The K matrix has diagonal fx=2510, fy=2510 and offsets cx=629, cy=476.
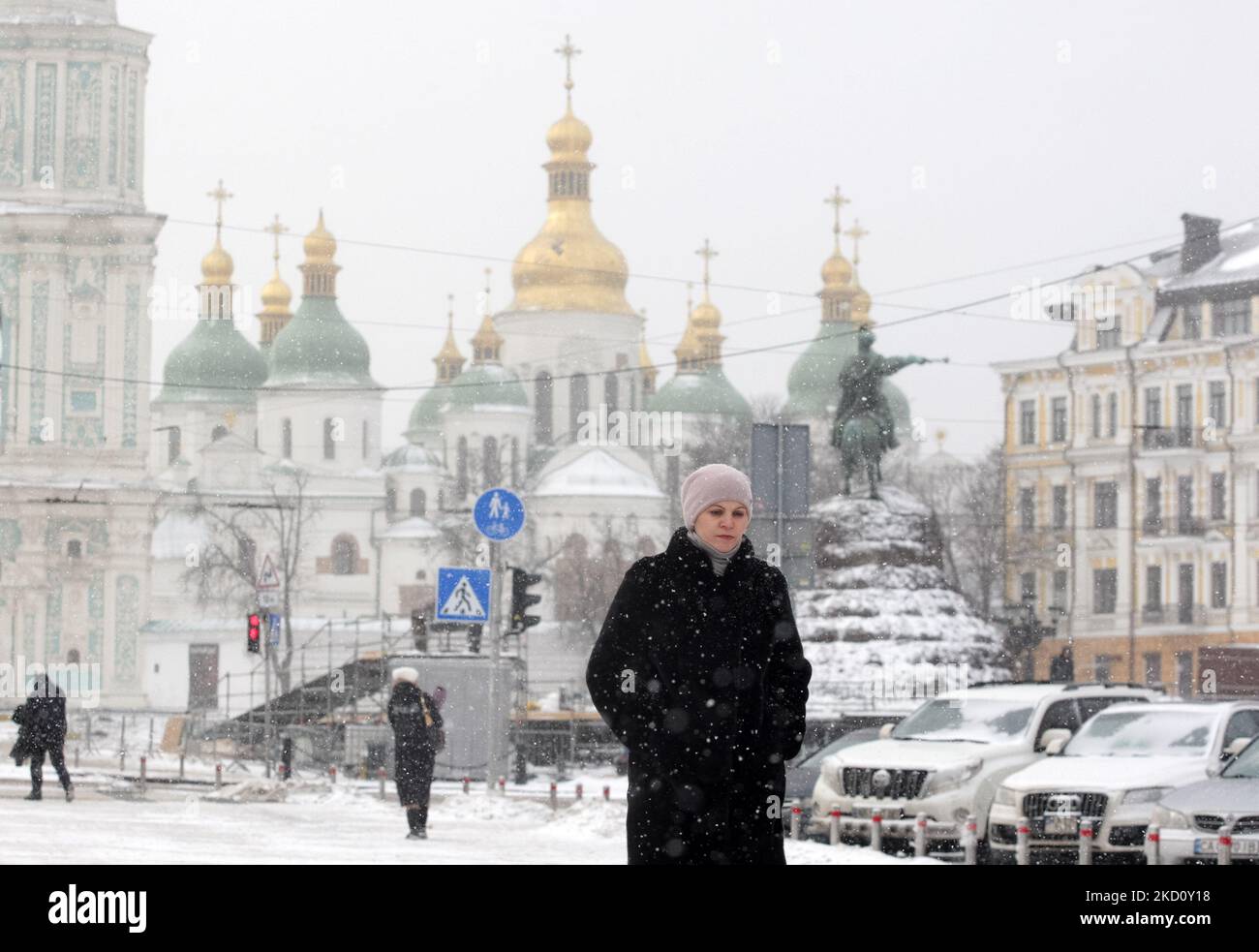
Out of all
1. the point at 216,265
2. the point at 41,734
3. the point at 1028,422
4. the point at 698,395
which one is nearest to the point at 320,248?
the point at 216,265

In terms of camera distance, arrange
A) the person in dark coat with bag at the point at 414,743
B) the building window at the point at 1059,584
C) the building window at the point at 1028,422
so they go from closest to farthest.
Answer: the person in dark coat with bag at the point at 414,743 < the building window at the point at 1059,584 < the building window at the point at 1028,422

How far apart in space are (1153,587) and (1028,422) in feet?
23.2

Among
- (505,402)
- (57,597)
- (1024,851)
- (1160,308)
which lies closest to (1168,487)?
(1160,308)

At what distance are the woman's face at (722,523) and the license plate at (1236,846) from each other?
24.9ft

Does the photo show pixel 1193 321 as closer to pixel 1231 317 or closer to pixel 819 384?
pixel 1231 317

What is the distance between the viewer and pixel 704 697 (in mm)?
6969

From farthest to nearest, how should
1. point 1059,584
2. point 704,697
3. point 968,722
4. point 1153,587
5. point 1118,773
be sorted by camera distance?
1. point 1059,584
2. point 1153,587
3. point 968,722
4. point 1118,773
5. point 704,697

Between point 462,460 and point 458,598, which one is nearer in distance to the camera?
point 458,598

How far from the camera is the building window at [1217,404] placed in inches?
2470

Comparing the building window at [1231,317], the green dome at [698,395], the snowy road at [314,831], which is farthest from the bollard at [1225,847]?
the green dome at [698,395]

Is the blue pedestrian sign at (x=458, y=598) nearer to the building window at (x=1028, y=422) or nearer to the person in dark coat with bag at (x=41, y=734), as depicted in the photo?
the person in dark coat with bag at (x=41, y=734)

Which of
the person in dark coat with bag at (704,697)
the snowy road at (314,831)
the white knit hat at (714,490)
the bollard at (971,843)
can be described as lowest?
the snowy road at (314,831)

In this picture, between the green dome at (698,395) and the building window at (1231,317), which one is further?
the green dome at (698,395)

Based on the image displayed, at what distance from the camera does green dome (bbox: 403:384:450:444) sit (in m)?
107
